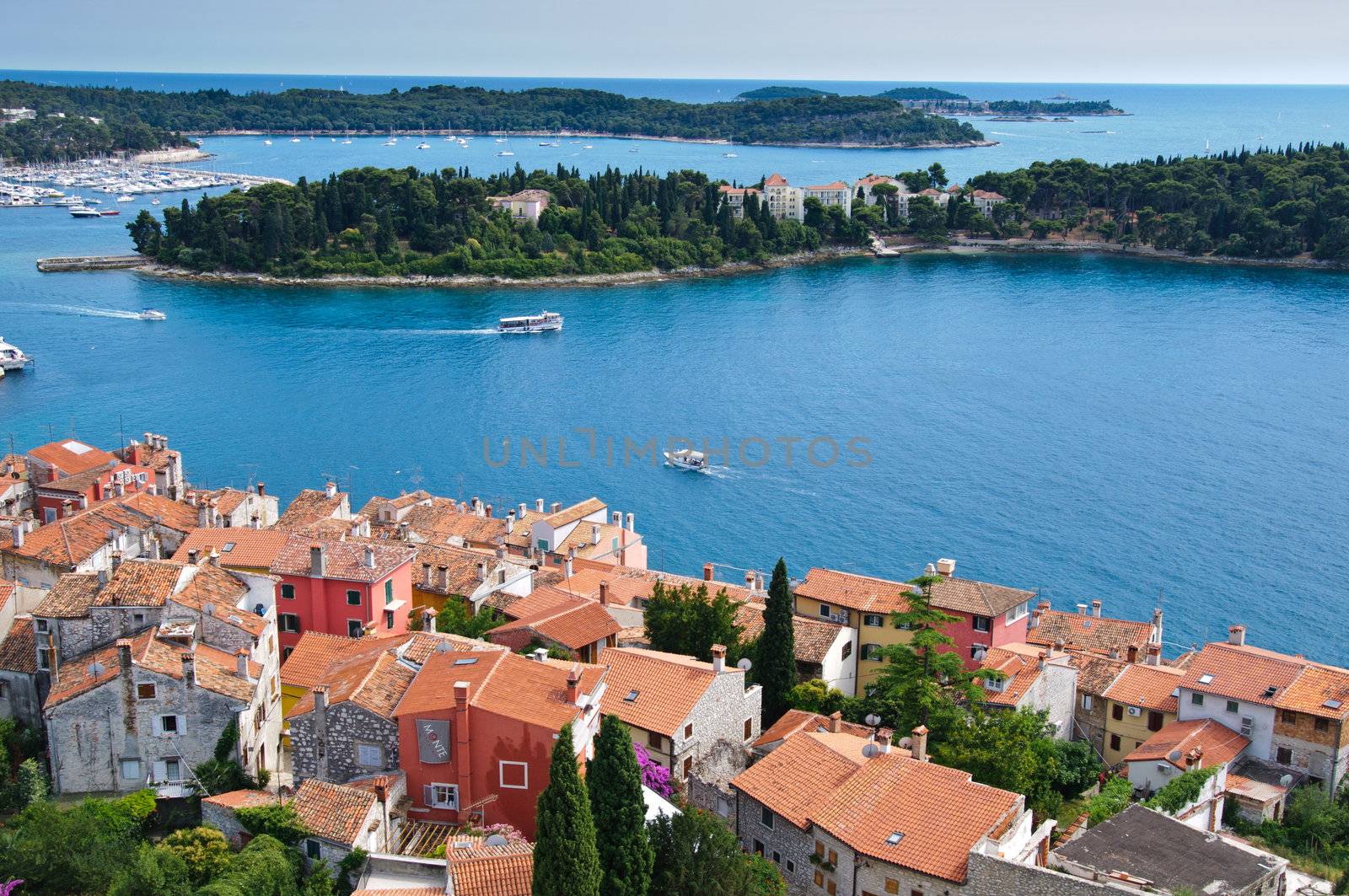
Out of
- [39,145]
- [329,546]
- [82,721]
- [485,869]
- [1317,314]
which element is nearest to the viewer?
[485,869]

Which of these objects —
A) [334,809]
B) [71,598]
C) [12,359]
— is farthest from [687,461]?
[12,359]

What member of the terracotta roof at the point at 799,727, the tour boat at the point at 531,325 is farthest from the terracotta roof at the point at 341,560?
the tour boat at the point at 531,325

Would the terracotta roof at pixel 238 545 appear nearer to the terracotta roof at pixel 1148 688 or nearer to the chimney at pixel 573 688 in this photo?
the chimney at pixel 573 688

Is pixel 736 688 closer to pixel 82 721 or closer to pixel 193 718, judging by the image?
pixel 193 718

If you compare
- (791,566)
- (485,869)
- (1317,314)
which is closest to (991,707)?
(485,869)

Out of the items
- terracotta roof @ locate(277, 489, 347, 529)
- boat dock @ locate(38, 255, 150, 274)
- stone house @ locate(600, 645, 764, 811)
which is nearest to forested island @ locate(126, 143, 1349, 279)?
boat dock @ locate(38, 255, 150, 274)

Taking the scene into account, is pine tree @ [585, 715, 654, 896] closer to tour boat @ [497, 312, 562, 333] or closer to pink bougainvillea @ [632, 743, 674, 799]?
pink bougainvillea @ [632, 743, 674, 799]
